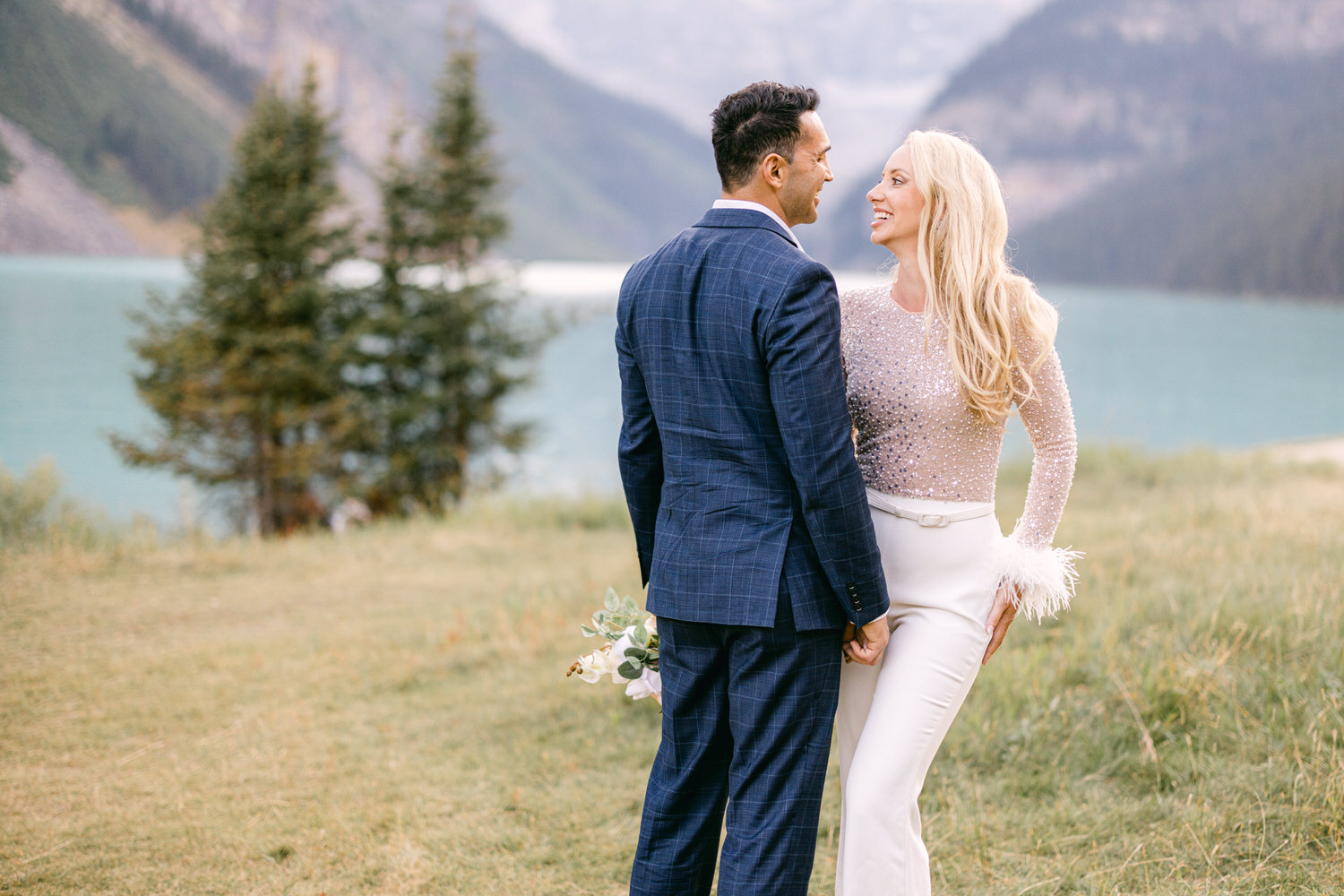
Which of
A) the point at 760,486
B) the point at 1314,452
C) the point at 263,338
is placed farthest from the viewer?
the point at 263,338

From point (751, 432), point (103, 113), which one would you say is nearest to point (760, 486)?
point (751, 432)

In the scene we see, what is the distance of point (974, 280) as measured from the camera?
8.75 ft

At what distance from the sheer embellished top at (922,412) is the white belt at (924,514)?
0.03 m

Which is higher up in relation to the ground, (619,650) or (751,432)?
(751,432)

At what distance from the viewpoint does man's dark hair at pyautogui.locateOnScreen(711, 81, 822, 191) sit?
2.50 m

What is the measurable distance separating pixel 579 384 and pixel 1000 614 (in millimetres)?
56235

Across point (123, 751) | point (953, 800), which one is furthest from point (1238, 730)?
point (123, 751)

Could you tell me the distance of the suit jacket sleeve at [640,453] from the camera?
2789mm

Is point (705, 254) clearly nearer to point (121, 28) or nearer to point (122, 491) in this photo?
point (122, 491)

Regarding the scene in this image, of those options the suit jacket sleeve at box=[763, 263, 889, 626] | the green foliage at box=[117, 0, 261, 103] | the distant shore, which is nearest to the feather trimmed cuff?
the suit jacket sleeve at box=[763, 263, 889, 626]

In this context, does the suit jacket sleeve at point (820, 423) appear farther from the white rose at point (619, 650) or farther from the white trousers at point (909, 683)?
the white rose at point (619, 650)

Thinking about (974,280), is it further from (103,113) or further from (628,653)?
(103,113)

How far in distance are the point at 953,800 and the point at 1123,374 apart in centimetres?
6998

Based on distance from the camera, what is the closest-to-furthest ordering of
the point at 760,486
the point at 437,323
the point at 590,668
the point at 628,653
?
the point at 760,486 → the point at 628,653 → the point at 590,668 → the point at 437,323
